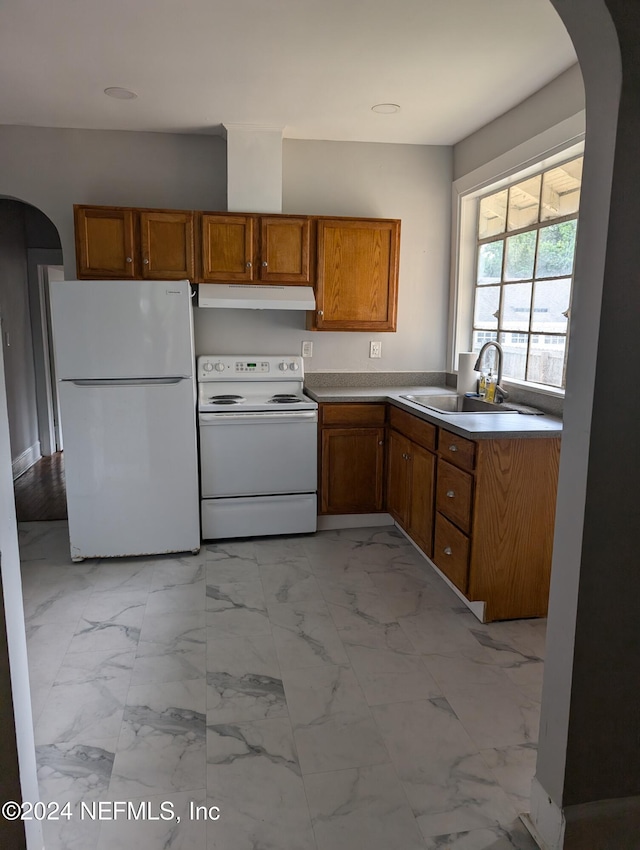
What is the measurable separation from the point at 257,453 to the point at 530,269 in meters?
1.87

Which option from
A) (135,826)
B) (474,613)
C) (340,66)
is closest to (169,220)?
(340,66)

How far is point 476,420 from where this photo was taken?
2711 millimetres

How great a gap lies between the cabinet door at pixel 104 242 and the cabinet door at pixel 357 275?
1141mm

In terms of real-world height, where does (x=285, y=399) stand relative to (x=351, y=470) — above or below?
above

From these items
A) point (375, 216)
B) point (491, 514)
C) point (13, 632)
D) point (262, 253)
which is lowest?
point (491, 514)

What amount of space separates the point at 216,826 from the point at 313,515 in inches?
84.7

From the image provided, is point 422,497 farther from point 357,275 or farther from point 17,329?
point 17,329

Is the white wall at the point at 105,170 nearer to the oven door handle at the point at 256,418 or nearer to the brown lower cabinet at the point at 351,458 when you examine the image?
the oven door handle at the point at 256,418

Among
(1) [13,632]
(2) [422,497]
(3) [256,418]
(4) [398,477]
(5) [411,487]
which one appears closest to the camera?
(1) [13,632]

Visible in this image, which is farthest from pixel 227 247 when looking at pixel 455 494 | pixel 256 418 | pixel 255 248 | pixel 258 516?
pixel 455 494

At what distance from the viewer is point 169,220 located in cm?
344

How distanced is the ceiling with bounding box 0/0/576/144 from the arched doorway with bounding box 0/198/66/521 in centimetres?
202

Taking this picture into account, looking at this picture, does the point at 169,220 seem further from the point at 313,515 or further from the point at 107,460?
the point at 313,515

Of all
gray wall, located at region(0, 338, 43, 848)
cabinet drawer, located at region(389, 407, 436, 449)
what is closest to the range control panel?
cabinet drawer, located at region(389, 407, 436, 449)
